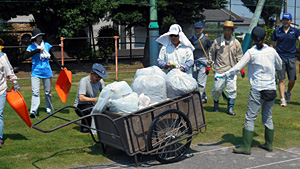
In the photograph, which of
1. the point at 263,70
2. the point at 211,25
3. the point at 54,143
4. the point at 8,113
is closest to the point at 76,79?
the point at 8,113

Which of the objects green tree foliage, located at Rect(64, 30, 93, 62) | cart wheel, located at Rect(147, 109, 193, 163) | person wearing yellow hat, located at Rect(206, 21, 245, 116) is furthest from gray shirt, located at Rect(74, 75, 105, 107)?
green tree foliage, located at Rect(64, 30, 93, 62)

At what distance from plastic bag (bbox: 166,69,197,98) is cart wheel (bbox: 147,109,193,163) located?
345 mm

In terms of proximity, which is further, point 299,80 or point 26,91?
point 299,80

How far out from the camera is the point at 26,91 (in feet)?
38.7

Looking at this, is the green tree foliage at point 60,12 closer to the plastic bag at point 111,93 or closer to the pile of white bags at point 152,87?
the pile of white bags at point 152,87

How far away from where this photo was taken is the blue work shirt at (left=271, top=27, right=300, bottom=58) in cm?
934

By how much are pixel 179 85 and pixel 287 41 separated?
197 inches

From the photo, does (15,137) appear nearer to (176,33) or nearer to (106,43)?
(176,33)

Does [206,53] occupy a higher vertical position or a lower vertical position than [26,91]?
higher

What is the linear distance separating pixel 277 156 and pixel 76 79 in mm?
10736

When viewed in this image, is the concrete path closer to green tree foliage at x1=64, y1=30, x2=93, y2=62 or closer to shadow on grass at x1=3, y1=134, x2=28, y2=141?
shadow on grass at x1=3, y1=134, x2=28, y2=141

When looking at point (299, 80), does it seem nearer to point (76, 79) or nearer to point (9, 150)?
point (76, 79)

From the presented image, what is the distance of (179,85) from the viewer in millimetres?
5367

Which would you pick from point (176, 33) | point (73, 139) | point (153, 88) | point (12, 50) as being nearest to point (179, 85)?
point (153, 88)
